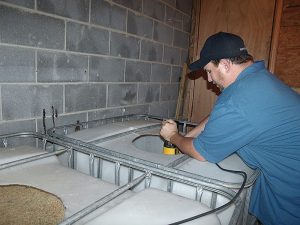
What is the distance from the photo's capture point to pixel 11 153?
1.14 metres

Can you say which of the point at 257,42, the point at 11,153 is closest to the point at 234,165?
the point at 11,153

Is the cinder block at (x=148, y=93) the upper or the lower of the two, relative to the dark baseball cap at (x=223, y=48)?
lower

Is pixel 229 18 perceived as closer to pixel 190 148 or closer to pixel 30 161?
pixel 190 148

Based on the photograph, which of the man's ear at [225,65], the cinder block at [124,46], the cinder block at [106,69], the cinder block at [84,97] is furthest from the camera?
the cinder block at [124,46]

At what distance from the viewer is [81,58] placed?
1.74 m

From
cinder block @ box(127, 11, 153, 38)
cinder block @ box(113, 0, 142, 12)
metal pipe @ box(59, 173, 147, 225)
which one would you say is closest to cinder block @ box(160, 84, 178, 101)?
cinder block @ box(127, 11, 153, 38)

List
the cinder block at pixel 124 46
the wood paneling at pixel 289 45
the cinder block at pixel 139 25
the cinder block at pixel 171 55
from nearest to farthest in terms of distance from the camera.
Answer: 1. the cinder block at pixel 124 46
2. the cinder block at pixel 139 25
3. the wood paneling at pixel 289 45
4. the cinder block at pixel 171 55

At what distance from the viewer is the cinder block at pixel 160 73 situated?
2528 millimetres

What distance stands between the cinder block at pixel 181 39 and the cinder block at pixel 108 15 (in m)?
0.93

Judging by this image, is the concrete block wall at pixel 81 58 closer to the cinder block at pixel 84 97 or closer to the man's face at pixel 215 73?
the cinder block at pixel 84 97

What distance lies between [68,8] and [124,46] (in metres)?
0.58

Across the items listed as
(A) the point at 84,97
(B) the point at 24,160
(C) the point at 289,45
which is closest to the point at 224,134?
(B) the point at 24,160

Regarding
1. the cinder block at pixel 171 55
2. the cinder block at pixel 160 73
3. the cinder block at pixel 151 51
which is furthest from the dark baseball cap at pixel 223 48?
the cinder block at pixel 171 55

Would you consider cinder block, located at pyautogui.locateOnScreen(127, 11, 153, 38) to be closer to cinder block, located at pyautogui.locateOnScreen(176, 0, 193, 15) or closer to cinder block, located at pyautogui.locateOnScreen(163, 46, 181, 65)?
cinder block, located at pyautogui.locateOnScreen(163, 46, 181, 65)
